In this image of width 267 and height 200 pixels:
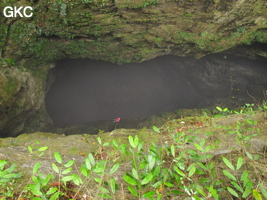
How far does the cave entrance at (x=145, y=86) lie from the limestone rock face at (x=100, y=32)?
9.73ft

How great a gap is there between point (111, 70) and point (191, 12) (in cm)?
777

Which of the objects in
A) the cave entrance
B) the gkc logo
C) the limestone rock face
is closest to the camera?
the gkc logo

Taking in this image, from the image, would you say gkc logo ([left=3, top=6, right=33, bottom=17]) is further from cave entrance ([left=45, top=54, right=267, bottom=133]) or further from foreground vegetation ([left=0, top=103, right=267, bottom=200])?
foreground vegetation ([left=0, top=103, right=267, bottom=200])

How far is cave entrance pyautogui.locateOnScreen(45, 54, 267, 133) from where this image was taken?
10.9 meters

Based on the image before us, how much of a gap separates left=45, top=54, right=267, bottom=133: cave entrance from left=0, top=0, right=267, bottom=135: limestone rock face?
2.97 meters

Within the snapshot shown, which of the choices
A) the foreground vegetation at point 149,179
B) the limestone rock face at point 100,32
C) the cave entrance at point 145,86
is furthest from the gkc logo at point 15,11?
the foreground vegetation at point 149,179

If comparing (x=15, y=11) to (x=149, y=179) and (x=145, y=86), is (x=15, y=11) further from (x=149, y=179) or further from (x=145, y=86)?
(x=145, y=86)

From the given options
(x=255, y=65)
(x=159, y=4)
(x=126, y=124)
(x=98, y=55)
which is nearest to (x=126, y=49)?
(x=98, y=55)

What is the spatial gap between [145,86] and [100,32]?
7630 millimetres

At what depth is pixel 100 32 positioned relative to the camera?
266 inches

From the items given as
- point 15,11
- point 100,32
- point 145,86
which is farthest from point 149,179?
point 145,86

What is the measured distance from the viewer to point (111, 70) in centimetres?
1276

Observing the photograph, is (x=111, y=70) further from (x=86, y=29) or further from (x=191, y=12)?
(x=191, y=12)

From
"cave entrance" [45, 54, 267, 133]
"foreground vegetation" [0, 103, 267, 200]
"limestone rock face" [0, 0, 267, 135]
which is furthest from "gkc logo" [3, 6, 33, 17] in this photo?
"foreground vegetation" [0, 103, 267, 200]
